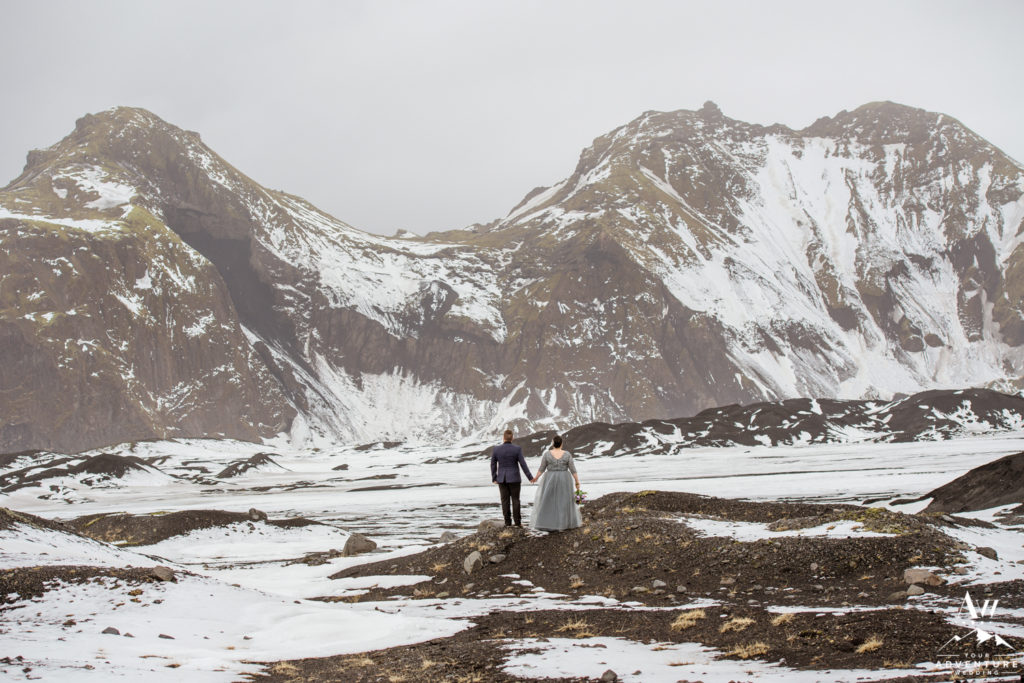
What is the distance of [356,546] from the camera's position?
30.3 meters

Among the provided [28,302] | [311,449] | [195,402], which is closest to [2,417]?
[28,302]

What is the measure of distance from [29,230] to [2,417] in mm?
43489

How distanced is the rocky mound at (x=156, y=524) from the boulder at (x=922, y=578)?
31.2 meters

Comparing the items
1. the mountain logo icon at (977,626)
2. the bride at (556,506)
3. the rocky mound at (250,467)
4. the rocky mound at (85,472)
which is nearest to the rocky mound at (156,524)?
the bride at (556,506)

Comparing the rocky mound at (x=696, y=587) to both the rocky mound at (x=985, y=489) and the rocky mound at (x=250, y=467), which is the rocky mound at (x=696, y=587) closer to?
the rocky mound at (x=985, y=489)

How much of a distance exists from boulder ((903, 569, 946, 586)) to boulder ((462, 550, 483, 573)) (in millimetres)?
9654

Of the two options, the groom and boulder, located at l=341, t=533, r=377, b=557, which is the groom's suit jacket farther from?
boulder, located at l=341, t=533, r=377, b=557

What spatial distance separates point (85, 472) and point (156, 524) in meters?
88.3

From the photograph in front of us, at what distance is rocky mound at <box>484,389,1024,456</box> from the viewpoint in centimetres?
13212

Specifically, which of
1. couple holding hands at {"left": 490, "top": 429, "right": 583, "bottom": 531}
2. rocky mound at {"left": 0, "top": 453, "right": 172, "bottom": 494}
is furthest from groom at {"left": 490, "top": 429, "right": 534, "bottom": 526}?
rocky mound at {"left": 0, "top": 453, "right": 172, "bottom": 494}

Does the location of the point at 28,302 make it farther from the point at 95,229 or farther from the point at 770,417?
the point at 770,417

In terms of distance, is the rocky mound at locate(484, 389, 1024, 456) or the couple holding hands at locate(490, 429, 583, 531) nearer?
the couple holding hands at locate(490, 429, 583, 531)

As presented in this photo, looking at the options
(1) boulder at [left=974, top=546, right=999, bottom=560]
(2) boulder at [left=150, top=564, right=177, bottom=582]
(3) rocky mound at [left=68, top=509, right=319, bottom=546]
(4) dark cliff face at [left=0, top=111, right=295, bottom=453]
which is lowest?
(3) rocky mound at [left=68, top=509, right=319, bottom=546]

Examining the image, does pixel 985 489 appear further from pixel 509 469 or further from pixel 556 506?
pixel 509 469
